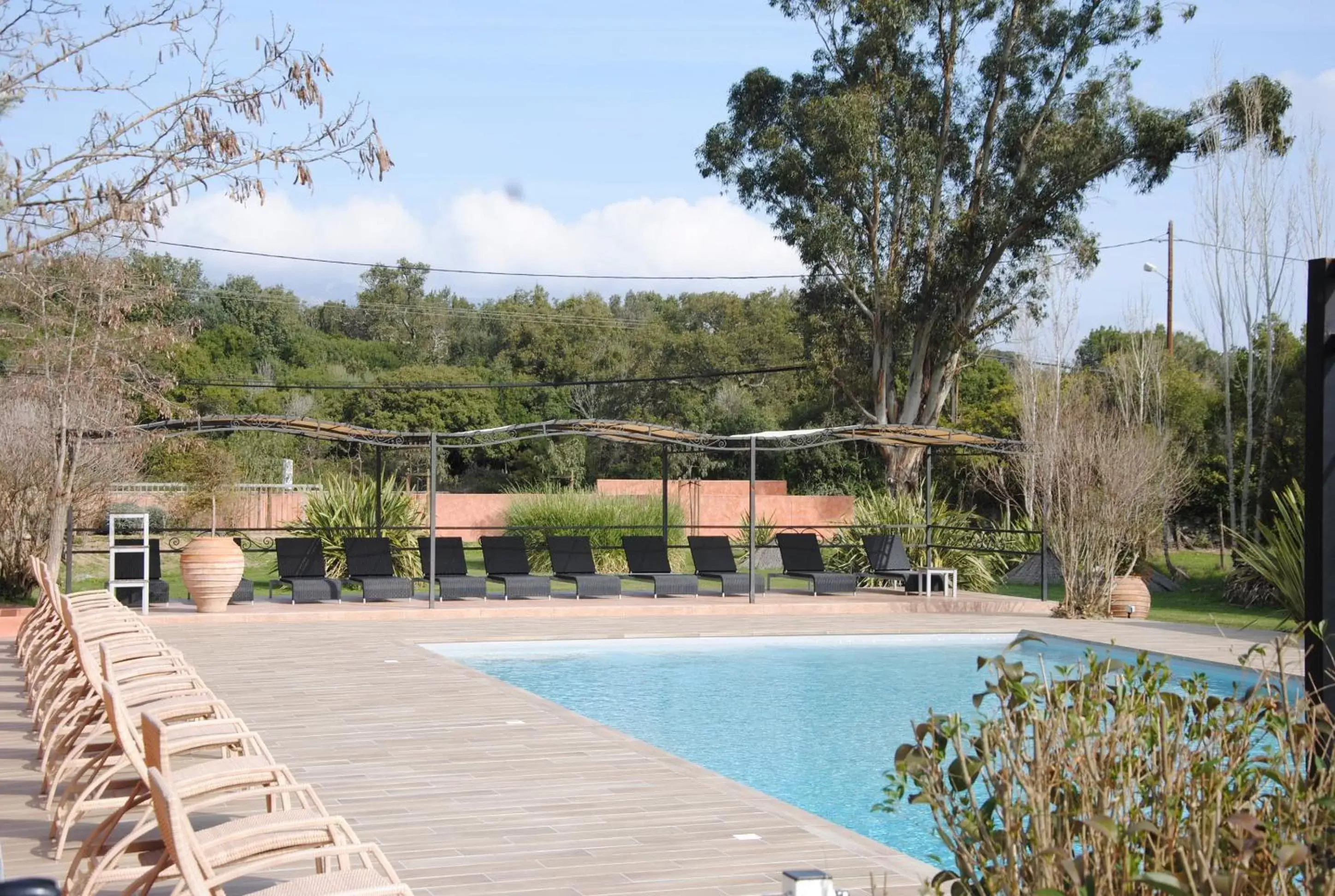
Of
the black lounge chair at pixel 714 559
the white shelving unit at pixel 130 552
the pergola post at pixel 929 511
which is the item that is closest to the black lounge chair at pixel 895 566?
the pergola post at pixel 929 511

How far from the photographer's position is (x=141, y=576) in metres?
15.6

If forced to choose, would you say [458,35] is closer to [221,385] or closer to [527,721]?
[527,721]

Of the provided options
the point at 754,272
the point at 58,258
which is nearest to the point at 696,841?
the point at 58,258

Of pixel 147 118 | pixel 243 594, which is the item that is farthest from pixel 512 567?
pixel 147 118

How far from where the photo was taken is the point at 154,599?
588 inches

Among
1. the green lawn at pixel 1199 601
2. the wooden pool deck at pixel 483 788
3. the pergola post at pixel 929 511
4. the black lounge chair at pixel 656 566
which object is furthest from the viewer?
the pergola post at pixel 929 511

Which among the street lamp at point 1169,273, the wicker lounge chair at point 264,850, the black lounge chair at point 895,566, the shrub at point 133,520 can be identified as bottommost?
the wicker lounge chair at point 264,850

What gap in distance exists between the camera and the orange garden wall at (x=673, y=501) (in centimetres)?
2698

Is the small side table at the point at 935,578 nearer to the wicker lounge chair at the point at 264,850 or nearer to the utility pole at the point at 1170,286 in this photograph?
the wicker lounge chair at the point at 264,850

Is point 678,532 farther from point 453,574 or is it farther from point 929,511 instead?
point 453,574

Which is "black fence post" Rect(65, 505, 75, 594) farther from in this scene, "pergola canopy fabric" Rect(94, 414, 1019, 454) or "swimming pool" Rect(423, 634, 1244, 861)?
"swimming pool" Rect(423, 634, 1244, 861)

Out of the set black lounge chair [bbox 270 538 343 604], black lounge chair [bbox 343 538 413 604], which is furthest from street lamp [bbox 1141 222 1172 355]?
black lounge chair [bbox 270 538 343 604]

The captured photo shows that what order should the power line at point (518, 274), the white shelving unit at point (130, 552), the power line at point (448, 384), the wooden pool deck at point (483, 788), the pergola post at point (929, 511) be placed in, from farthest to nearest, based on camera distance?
the power line at point (448, 384), the power line at point (518, 274), the pergola post at point (929, 511), the white shelving unit at point (130, 552), the wooden pool deck at point (483, 788)

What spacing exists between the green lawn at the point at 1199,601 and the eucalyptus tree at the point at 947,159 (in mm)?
5962
